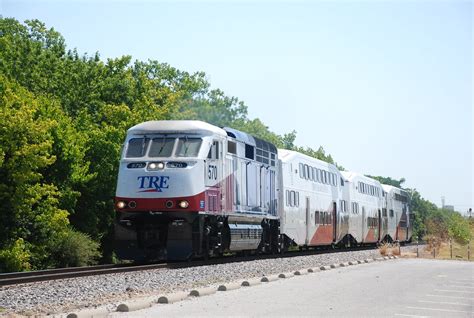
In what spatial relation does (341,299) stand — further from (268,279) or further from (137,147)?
(137,147)

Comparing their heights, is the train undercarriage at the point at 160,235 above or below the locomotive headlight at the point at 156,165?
below

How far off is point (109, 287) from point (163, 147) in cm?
849

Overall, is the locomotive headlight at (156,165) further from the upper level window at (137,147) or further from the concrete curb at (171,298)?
the concrete curb at (171,298)

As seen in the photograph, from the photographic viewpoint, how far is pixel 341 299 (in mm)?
14859

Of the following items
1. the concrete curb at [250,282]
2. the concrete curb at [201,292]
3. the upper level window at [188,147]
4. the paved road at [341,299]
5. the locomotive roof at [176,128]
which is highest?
the locomotive roof at [176,128]

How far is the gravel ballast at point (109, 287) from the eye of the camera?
13.7 meters

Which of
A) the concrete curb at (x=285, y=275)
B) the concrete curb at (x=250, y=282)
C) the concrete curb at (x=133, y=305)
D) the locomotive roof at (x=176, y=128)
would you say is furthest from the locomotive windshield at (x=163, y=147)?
the concrete curb at (x=133, y=305)

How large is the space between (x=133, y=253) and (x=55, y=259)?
9012 millimetres

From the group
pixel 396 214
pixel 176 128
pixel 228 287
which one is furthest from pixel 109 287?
pixel 396 214

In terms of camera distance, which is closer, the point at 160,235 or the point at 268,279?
the point at 268,279

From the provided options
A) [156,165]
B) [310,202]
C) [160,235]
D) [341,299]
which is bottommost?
[341,299]

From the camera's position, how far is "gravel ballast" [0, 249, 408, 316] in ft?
44.8

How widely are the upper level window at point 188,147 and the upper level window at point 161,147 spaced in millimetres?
237

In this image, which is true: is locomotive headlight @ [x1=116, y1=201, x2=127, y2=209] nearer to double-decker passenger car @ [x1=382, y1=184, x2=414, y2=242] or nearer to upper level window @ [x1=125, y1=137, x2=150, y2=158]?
upper level window @ [x1=125, y1=137, x2=150, y2=158]
